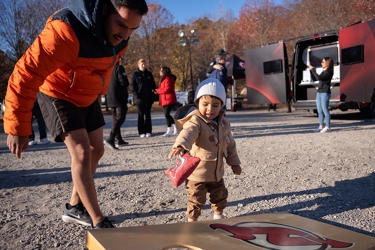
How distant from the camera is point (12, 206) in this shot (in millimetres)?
3539

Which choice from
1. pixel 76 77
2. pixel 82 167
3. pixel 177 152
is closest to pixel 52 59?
pixel 76 77

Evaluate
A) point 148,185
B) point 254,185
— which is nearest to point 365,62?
point 254,185

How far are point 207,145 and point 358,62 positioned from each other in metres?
7.89

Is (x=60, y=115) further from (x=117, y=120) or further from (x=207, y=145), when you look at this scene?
(x=117, y=120)

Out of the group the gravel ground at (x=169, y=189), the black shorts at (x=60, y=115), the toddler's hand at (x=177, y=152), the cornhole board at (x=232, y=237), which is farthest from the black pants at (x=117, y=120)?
the cornhole board at (x=232, y=237)

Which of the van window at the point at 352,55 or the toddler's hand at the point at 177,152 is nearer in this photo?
the toddler's hand at the point at 177,152

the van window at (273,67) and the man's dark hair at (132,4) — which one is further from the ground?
the van window at (273,67)

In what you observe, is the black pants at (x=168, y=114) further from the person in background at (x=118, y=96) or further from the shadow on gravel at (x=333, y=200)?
the shadow on gravel at (x=333, y=200)

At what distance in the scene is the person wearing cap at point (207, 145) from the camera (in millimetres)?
2826

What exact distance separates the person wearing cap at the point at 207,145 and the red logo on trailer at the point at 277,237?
0.42m

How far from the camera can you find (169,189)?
13.1 feet

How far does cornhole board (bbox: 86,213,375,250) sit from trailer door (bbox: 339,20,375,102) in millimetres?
7677

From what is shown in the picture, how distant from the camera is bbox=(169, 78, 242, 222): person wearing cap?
2826 mm

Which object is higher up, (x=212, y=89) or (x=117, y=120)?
(x=212, y=89)
